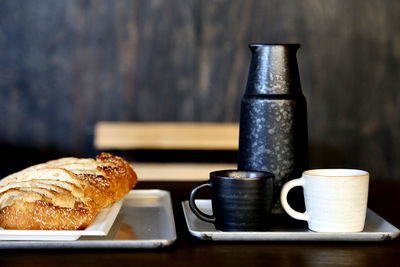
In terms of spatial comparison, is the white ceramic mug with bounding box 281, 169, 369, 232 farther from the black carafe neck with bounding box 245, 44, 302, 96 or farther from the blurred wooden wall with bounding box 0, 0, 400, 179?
the blurred wooden wall with bounding box 0, 0, 400, 179

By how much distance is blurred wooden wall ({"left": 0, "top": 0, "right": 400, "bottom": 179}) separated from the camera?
2.37 metres

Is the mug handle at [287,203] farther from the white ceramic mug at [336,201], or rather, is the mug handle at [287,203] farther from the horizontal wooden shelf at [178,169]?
the horizontal wooden shelf at [178,169]

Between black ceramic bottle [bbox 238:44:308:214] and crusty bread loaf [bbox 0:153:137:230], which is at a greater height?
black ceramic bottle [bbox 238:44:308:214]

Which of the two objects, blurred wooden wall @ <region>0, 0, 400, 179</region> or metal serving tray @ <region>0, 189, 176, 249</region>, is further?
blurred wooden wall @ <region>0, 0, 400, 179</region>

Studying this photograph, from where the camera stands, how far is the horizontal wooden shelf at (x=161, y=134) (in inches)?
94.2

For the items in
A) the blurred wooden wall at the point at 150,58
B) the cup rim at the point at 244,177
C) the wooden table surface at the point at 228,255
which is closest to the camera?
the wooden table surface at the point at 228,255

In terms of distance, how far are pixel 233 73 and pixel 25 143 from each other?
33.9 inches

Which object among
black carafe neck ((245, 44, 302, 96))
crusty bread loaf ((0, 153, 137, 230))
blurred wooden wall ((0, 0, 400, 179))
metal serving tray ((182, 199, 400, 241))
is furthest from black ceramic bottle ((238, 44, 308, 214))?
blurred wooden wall ((0, 0, 400, 179))

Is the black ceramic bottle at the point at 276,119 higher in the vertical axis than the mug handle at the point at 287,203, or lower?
higher

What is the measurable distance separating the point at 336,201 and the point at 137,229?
29cm

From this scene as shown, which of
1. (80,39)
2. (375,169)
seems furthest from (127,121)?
(375,169)

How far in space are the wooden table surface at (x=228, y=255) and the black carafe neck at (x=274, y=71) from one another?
0.25 m

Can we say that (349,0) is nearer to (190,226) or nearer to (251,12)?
(251,12)

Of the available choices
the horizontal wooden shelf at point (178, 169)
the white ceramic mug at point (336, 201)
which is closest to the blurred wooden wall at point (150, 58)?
the horizontal wooden shelf at point (178, 169)
